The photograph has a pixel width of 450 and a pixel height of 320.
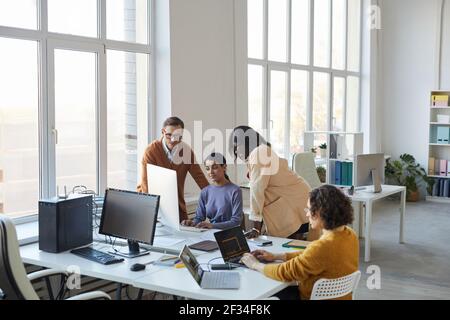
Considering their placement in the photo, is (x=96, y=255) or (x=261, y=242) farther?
(x=261, y=242)

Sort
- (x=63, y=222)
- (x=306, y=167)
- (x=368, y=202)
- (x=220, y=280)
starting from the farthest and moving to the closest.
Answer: (x=306, y=167), (x=368, y=202), (x=63, y=222), (x=220, y=280)

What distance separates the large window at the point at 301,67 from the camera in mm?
7312

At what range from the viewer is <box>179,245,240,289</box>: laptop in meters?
2.86

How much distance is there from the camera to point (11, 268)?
251 cm

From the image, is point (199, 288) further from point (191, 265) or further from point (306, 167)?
point (306, 167)

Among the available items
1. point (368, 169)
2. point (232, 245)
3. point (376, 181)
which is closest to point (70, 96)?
point (232, 245)

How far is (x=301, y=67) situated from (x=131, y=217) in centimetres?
536

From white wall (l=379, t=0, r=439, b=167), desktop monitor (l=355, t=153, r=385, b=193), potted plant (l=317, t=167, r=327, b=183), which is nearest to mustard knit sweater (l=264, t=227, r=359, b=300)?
desktop monitor (l=355, t=153, r=385, b=193)

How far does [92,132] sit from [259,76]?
3.03 meters

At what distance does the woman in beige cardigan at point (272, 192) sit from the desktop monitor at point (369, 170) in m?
2.25

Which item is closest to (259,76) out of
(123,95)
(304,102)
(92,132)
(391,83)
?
(304,102)

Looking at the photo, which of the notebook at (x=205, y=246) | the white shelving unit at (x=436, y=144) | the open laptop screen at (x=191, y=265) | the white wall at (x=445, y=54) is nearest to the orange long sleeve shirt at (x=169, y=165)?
the notebook at (x=205, y=246)

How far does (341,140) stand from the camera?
783cm

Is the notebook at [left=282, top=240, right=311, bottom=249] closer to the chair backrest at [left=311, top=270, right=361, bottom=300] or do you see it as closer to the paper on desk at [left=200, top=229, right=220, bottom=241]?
the paper on desk at [left=200, top=229, right=220, bottom=241]
